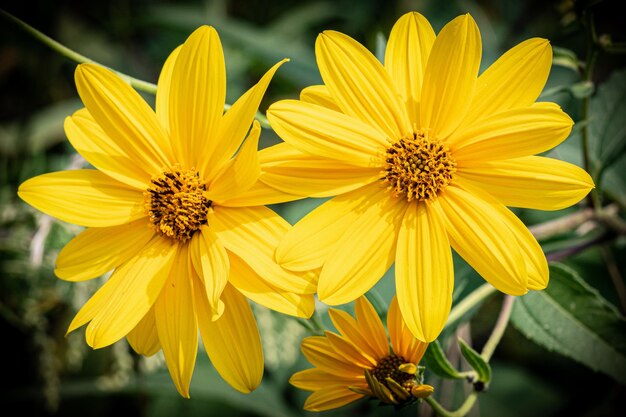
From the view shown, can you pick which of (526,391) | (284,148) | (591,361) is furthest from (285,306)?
(526,391)

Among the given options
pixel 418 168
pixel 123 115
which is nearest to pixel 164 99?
pixel 123 115

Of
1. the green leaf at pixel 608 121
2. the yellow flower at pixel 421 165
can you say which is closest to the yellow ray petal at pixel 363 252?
the yellow flower at pixel 421 165

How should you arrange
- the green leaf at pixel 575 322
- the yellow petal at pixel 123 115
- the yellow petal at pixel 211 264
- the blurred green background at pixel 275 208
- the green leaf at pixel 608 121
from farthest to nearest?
1. the blurred green background at pixel 275 208
2. the green leaf at pixel 608 121
3. the green leaf at pixel 575 322
4. the yellow petal at pixel 123 115
5. the yellow petal at pixel 211 264

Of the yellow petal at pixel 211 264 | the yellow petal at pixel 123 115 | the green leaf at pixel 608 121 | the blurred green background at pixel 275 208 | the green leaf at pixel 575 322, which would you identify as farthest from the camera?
the blurred green background at pixel 275 208

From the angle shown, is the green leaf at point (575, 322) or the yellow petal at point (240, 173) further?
the green leaf at point (575, 322)

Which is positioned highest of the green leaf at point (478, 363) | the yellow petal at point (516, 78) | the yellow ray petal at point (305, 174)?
the yellow petal at point (516, 78)

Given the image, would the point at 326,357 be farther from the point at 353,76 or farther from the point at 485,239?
the point at 353,76

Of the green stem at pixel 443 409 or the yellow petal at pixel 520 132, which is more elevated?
the yellow petal at pixel 520 132

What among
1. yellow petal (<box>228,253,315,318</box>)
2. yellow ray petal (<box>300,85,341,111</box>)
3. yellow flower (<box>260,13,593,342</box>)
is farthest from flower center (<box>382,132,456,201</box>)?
yellow petal (<box>228,253,315,318</box>)

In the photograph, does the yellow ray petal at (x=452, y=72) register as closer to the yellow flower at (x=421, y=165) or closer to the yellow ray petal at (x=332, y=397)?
the yellow flower at (x=421, y=165)
